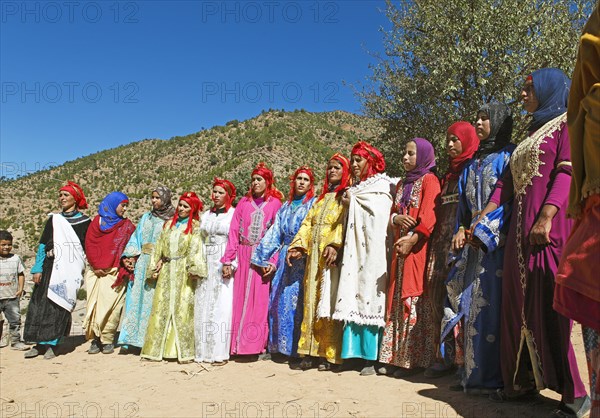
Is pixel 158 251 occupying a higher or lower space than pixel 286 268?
higher

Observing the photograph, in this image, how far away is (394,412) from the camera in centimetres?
354

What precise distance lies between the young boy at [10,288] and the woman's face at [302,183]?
4336 millimetres

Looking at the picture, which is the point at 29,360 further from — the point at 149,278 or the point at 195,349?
the point at 195,349

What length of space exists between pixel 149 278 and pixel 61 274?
1.27 m

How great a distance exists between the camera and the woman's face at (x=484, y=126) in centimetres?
394

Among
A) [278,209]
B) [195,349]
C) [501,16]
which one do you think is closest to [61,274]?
[195,349]

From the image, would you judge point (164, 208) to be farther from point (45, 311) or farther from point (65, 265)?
point (45, 311)

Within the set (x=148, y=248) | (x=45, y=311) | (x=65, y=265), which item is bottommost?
(x=45, y=311)

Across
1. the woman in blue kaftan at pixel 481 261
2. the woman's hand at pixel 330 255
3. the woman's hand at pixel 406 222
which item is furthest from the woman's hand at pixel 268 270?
the woman in blue kaftan at pixel 481 261

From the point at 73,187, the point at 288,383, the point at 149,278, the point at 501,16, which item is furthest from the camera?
the point at 501,16

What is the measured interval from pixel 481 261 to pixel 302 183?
7.96 ft

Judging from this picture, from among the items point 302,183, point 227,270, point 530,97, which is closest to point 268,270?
point 227,270

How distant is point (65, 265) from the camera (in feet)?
21.7

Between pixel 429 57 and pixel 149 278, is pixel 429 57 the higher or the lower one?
the higher one
